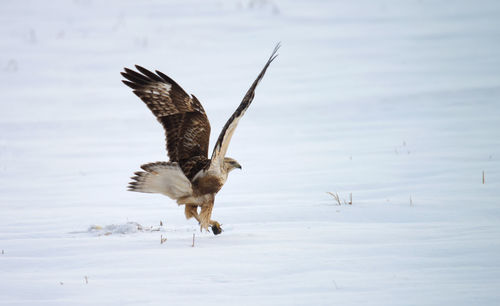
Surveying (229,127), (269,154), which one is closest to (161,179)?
(229,127)

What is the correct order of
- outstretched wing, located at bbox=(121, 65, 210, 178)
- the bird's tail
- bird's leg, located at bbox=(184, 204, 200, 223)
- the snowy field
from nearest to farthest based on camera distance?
the snowy field → the bird's tail → bird's leg, located at bbox=(184, 204, 200, 223) → outstretched wing, located at bbox=(121, 65, 210, 178)

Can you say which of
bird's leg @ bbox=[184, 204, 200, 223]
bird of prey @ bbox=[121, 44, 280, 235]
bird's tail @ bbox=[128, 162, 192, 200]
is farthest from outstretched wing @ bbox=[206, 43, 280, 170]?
bird's leg @ bbox=[184, 204, 200, 223]

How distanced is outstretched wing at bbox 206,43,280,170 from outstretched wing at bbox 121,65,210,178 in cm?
32

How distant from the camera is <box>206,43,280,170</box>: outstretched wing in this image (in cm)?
507

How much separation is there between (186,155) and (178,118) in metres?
0.41

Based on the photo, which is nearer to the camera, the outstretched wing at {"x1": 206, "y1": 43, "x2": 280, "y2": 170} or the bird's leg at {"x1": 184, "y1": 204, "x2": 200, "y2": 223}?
the outstretched wing at {"x1": 206, "y1": 43, "x2": 280, "y2": 170}

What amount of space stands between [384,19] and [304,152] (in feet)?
35.6

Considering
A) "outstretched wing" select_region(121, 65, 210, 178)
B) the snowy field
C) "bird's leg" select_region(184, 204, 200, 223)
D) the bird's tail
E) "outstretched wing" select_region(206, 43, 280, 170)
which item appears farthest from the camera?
"outstretched wing" select_region(121, 65, 210, 178)

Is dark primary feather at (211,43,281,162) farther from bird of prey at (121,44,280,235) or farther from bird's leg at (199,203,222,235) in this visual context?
bird's leg at (199,203,222,235)

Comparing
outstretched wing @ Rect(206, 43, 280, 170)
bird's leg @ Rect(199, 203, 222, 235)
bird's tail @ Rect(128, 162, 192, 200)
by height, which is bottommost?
bird's leg @ Rect(199, 203, 222, 235)

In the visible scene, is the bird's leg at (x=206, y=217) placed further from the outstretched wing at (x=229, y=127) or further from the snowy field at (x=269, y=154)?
the outstretched wing at (x=229, y=127)

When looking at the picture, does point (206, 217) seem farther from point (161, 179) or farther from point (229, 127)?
point (229, 127)

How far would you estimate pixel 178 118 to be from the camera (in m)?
6.50

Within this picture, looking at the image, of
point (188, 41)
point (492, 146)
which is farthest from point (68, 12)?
point (492, 146)
